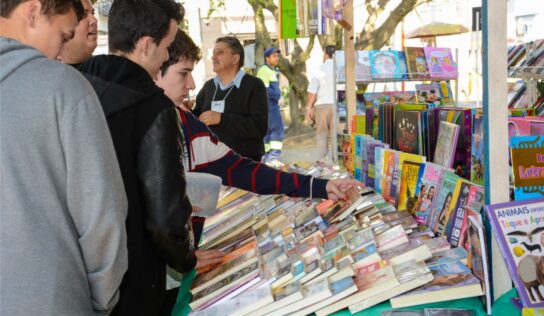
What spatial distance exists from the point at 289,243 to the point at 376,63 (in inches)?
155

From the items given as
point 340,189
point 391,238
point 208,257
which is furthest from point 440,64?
point 208,257

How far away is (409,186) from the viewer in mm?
2441

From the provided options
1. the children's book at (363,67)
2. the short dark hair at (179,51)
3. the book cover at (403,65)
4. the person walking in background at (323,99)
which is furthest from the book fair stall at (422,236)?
the person walking in background at (323,99)

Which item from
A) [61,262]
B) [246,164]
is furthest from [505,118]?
[61,262]

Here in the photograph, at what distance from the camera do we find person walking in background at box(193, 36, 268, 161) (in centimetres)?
414

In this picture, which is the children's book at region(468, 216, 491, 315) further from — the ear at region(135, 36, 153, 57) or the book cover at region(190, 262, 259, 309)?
the ear at region(135, 36, 153, 57)

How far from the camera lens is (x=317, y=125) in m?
8.55

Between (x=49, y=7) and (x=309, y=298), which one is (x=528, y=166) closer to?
(x=309, y=298)

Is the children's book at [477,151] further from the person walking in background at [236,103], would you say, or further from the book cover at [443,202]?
the person walking in background at [236,103]

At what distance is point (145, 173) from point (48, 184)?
0.33 m

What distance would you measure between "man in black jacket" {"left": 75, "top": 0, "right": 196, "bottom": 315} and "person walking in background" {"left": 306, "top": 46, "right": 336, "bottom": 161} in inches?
248

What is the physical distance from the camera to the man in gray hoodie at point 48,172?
47.4 inches

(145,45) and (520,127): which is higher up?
(145,45)

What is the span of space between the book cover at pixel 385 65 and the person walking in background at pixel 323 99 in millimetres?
1968
